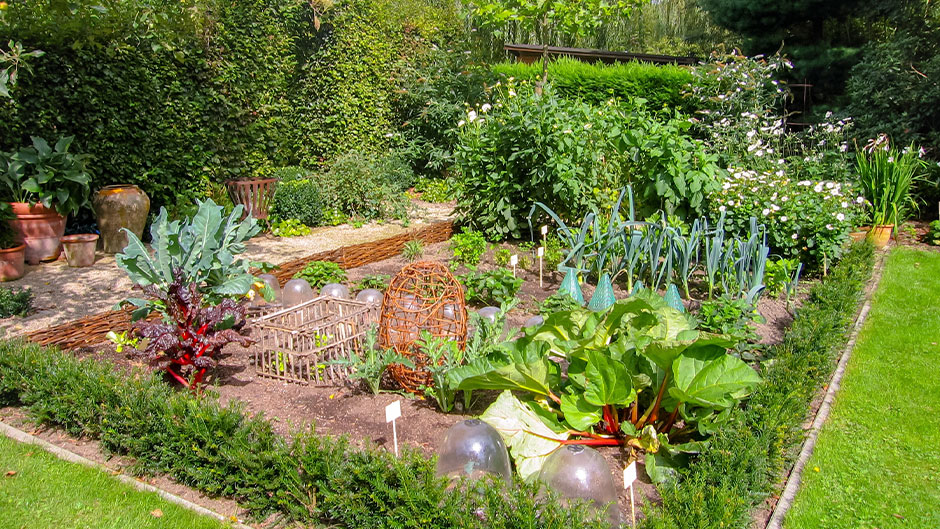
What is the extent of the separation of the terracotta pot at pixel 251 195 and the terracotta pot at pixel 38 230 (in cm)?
217

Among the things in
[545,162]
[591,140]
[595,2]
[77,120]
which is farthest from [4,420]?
[595,2]

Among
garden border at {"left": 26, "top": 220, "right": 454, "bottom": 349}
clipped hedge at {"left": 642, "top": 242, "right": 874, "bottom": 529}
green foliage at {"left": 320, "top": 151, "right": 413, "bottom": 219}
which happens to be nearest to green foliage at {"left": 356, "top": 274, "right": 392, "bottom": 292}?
garden border at {"left": 26, "top": 220, "right": 454, "bottom": 349}

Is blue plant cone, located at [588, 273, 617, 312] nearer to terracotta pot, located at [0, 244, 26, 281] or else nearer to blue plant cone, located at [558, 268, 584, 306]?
blue plant cone, located at [558, 268, 584, 306]

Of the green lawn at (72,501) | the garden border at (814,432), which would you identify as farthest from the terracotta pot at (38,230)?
the garden border at (814,432)

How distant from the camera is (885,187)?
7.87 meters

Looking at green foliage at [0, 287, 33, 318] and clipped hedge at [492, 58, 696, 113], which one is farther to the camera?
clipped hedge at [492, 58, 696, 113]

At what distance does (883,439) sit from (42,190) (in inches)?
287

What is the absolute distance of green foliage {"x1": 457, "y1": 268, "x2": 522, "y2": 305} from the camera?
5.31m

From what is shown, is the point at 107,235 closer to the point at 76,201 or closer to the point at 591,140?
the point at 76,201

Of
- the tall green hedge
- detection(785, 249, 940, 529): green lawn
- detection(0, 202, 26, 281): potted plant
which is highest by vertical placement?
the tall green hedge

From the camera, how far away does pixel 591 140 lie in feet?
24.3

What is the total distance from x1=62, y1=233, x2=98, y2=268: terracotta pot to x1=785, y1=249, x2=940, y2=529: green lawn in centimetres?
659

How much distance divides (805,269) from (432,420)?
4561 mm

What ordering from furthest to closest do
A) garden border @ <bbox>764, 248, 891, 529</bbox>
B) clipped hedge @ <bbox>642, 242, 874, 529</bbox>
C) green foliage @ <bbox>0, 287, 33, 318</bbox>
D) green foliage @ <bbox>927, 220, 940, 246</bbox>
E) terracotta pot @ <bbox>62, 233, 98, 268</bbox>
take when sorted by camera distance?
green foliage @ <bbox>927, 220, 940, 246</bbox>, terracotta pot @ <bbox>62, 233, 98, 268</bbox>, green foliage @ <bbox>0, 287, 33, 318</bbox>, garden border @ <bbox>764, 248, 891, 529</bbox>, clipped hedge @ <bbox>642, 242, 874, 529</bbox>
